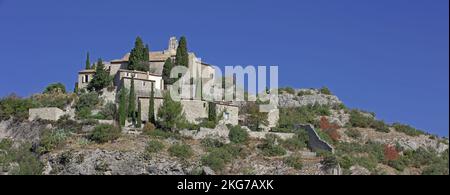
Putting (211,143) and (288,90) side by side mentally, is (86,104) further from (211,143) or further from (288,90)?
(288,90)

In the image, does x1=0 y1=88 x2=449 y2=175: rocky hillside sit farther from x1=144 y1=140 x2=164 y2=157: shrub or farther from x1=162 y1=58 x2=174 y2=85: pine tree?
x1=162 y1=58 x2=174 y2=85: pine tree

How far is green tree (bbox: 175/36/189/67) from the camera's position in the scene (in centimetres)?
6119

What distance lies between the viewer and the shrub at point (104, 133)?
5112cm

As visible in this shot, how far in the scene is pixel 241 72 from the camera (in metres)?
59.6

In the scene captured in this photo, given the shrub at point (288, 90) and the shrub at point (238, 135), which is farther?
the shrub at point (288, 90)

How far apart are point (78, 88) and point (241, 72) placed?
34.1ft

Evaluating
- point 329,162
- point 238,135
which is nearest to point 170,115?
point 238,135

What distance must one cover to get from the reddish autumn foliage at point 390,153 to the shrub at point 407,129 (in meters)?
3.69

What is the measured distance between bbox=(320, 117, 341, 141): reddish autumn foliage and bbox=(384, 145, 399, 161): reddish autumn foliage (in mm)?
3021

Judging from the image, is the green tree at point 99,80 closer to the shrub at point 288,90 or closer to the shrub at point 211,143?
the shrub at point 211,143

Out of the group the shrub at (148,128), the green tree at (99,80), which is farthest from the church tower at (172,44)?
the shrub at (148,128)

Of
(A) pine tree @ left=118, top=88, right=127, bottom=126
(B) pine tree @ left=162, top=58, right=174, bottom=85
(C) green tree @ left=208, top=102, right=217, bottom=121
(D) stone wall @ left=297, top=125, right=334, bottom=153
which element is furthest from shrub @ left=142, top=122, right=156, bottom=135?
(D) stone wall @ left=297, top=125, right=334, bottom=153

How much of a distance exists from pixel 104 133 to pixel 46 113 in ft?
19.3
